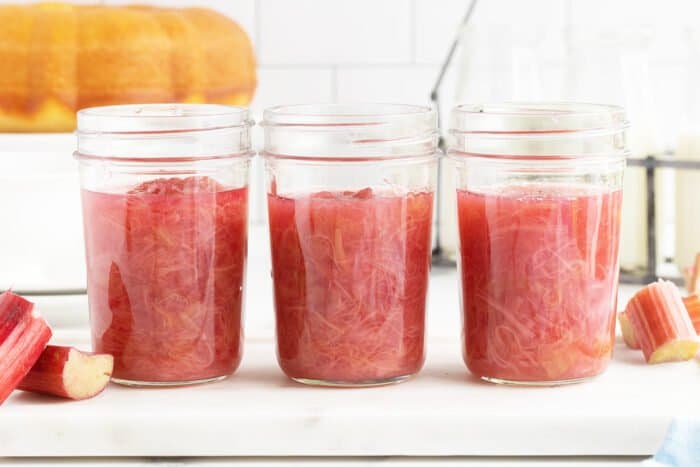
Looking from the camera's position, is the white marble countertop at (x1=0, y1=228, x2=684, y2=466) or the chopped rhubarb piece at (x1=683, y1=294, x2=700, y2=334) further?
the chopped rhubarb piece at (x1=683, y1=294, x2=700, y2=334)

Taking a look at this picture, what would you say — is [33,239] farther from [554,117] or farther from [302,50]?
[302,50]

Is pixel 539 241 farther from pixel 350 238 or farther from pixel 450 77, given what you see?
pixel 450 77

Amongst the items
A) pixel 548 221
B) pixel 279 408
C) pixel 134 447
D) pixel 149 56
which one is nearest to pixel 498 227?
pixel 548 221

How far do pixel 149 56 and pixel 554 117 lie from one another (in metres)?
0.57

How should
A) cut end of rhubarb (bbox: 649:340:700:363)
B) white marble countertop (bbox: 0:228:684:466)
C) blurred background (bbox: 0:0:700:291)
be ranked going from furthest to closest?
1. blurred background (bbox: 0:0:700:291)
2. cut end of rhubarb (bbox: 649:340:700:363)
3. white marble countertop (bbox: 0:228:684:466)

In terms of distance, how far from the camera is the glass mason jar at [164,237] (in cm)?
112

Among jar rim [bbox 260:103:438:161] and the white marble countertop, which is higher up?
jar rim [bbox 260:103:438:161]

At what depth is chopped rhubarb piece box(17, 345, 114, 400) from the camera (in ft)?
3.62

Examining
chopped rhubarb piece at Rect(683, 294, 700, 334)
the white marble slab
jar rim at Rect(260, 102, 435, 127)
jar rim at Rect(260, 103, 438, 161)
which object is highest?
jar rim at Rect(260, 102, 435, 127)

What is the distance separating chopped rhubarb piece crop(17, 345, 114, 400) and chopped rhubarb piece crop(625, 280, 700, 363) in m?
0.53

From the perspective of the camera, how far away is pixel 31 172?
4.61ft

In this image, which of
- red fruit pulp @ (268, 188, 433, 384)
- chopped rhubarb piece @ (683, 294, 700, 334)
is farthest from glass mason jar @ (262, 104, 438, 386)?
chopped rhubarb piece @ (683, 294, 700, 334)

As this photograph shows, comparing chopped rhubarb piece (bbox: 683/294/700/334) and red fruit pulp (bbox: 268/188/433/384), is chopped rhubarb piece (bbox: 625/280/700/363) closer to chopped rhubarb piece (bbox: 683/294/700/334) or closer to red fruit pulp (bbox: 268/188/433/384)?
chopped rhubarb piece (bbox: 683/294/700/334)

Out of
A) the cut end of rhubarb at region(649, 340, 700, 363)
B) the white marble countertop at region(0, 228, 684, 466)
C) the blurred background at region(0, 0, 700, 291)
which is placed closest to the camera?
the white marble countertop at region(0, 228, 684, 466)
